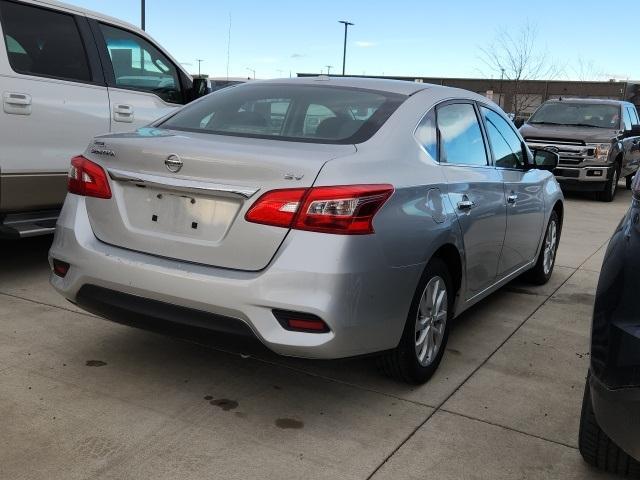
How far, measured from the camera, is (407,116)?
344 centimetres

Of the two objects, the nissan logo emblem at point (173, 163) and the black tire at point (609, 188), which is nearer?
the nissan logo emblem at point (173, 163)

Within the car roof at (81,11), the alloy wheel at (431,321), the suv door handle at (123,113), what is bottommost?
the alloy wheel at (431,321)

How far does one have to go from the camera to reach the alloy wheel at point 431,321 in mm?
3396

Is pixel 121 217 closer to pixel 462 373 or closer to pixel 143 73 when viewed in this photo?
pixel 462 373

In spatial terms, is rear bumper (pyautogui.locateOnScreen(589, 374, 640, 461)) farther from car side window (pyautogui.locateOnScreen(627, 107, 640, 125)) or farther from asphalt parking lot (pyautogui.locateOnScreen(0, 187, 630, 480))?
car side window (pyautogui.locateOnScreen(627, 107, 640, 125))

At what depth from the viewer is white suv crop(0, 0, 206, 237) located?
462 centimetres

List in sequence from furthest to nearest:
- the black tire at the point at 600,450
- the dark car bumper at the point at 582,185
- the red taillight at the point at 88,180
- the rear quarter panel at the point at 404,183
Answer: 1. the dark car bumper at the point at 582,185
2. the red taillight at the point at 88,180
3. the rear quarter panel at the point at 404,183
4. the black tire at the point at 600,450

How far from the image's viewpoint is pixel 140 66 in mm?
5898

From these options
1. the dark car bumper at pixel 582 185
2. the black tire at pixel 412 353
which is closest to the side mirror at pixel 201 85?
the black tire at pixel 412 353

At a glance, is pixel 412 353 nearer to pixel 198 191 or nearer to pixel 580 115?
pixel 198 191

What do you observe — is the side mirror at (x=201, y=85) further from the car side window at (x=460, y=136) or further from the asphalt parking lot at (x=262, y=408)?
the car side window at (x=460, y=136)

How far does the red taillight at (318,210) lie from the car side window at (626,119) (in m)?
12.1

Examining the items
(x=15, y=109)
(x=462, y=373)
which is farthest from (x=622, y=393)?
(x=15, y=109)

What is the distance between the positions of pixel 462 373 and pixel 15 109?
11.4ft
